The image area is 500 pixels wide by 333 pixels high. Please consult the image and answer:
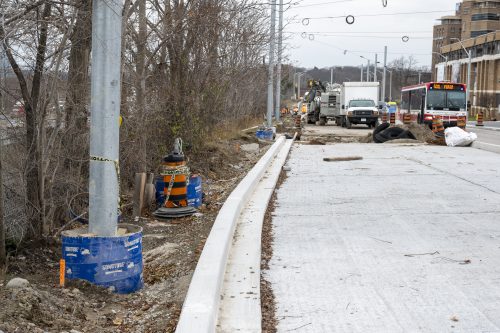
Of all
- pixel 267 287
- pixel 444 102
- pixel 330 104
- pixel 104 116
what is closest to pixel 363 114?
pixel 330 104

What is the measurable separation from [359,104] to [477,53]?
205ft

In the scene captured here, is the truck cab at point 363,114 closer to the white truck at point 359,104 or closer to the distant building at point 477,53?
the white truck at point 359,104

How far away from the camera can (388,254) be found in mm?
6664

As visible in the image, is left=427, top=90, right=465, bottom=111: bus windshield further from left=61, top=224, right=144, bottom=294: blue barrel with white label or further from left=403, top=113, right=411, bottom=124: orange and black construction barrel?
left=61, top=224, right=144, bottom=294: blue barrel with white label

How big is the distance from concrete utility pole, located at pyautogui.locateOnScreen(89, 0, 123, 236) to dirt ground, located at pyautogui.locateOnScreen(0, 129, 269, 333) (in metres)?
0.64

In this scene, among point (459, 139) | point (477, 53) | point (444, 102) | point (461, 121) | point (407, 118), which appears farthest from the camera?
point (477, 53)

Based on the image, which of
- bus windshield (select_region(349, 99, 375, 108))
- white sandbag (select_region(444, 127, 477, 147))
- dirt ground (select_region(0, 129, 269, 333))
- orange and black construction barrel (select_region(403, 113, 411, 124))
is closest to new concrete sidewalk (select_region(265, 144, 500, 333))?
dirt ground (select_region(0, 129, 269, 333))

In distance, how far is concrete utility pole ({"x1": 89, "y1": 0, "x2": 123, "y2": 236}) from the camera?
548 centimetres

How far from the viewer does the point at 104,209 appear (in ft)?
18.2

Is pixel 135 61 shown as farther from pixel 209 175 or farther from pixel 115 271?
pixel 115 271

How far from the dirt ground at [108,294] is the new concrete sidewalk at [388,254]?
92 centimetres

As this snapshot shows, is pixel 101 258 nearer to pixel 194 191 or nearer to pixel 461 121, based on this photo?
pixel 194 191

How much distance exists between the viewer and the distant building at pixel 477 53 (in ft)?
294

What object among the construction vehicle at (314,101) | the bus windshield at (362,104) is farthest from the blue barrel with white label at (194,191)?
the construction vehicle at (314,101)
